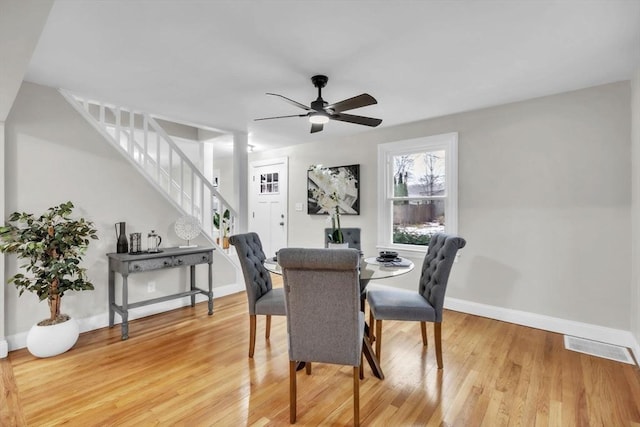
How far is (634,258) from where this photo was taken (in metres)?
2.57

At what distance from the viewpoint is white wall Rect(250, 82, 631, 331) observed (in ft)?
8.93

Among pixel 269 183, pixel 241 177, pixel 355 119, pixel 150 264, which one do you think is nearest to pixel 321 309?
pixel 355 119

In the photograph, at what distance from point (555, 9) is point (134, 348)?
12.6 feet

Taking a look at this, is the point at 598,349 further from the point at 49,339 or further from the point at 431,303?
the point at 49,339

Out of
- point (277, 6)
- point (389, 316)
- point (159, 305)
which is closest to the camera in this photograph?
point (277, 6)

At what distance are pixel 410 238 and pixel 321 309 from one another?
262 cm

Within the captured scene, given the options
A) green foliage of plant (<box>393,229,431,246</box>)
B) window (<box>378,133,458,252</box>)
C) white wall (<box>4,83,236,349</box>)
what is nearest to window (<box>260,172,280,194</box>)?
window (<box>378,133,458,252</box>)

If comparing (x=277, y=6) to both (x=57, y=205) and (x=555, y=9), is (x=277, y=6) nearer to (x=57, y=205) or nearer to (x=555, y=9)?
(x=555, y=9)

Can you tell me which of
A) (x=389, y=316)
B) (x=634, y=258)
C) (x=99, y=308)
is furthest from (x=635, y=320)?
(x=99, y=308)

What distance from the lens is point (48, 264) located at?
8.38 feet

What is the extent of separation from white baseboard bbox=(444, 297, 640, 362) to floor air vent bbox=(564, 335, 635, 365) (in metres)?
0.05

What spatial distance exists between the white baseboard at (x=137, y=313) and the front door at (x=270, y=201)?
57.7 inches

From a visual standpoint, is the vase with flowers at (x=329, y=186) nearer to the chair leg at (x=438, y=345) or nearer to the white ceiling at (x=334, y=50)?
the white ceiling at (x=334, y=50)

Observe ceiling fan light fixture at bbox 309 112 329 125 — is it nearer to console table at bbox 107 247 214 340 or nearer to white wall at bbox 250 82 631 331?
white wall at bbox 250 82 631 331
